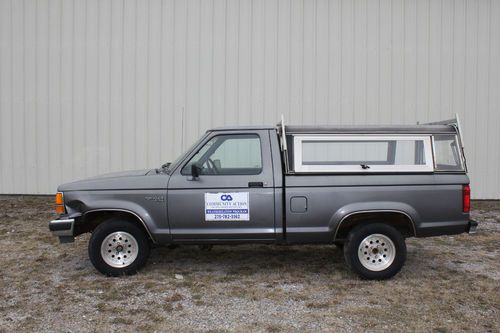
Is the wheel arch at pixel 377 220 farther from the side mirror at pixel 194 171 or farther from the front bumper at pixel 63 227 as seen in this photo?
the front bumper at pixel 63 227

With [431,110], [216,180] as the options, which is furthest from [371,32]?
[216,180]

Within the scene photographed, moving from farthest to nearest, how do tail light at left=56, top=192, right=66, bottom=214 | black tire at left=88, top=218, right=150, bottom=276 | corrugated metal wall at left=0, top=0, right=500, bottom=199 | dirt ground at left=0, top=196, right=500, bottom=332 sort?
corrugated metal wall at left=0, top=0, right=500, bottom=199, tail light at left=56, top=192, right=66, bottom=214, black tire at left=88, top=218, right=150, bottom=276, dirt ground at left=0, top=196, right=500, bottom=332

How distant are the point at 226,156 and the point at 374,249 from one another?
6.83ft

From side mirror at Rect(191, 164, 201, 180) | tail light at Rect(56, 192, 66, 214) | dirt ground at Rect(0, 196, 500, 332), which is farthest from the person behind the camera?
tail light at Rect(56, 192, 66, 214)

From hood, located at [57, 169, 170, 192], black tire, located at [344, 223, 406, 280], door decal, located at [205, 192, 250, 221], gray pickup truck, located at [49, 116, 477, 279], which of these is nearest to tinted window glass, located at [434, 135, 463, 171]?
gray pickup truck, located at [49, 116, 477, 279]

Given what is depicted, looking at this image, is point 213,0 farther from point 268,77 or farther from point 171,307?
point 171,307

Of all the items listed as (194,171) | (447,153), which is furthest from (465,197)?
(194,171)

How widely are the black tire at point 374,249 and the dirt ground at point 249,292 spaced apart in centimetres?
13

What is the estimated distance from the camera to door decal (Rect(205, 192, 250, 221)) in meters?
5.27

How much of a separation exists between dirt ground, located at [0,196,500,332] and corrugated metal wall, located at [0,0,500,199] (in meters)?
4.37

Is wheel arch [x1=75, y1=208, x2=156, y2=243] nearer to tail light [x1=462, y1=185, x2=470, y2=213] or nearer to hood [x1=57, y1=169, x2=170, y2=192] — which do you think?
hood [x1=57, y1=169, x2=170, y2=192]

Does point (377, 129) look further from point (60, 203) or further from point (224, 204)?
point (60, 203)

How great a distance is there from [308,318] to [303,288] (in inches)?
35.0

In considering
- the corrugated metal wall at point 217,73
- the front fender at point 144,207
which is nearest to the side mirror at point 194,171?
the front fender at point 144,207
